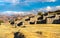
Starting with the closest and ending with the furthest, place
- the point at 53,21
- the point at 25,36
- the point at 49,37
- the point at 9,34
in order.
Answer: the point at 49,37 < the point at 25,36 < the point at 9,34 < the point at 53,21

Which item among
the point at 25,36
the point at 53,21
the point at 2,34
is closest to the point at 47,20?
the point at 53,21

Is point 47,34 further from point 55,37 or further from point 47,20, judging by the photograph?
point 47,20

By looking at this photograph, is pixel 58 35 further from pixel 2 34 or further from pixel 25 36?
pixel 2 34

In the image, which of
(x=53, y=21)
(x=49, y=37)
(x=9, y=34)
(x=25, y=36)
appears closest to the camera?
(x=49, y=37)

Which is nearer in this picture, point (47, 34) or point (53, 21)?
point (47, 34)

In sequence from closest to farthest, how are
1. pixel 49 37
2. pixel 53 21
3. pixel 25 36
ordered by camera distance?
pixel 49 37 → pixel 25 36 → pixel 53 21

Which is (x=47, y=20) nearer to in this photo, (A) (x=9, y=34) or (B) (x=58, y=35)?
(A) (x=9, y=34)

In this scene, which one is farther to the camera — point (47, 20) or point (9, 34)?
point (47, 20)

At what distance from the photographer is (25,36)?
1274 centimetres

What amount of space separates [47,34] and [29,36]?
1.14m

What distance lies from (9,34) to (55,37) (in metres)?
7.88

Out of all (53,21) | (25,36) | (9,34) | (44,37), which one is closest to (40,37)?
(44,37)

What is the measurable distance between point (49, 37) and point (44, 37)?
0.31 metres

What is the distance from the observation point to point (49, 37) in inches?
470
